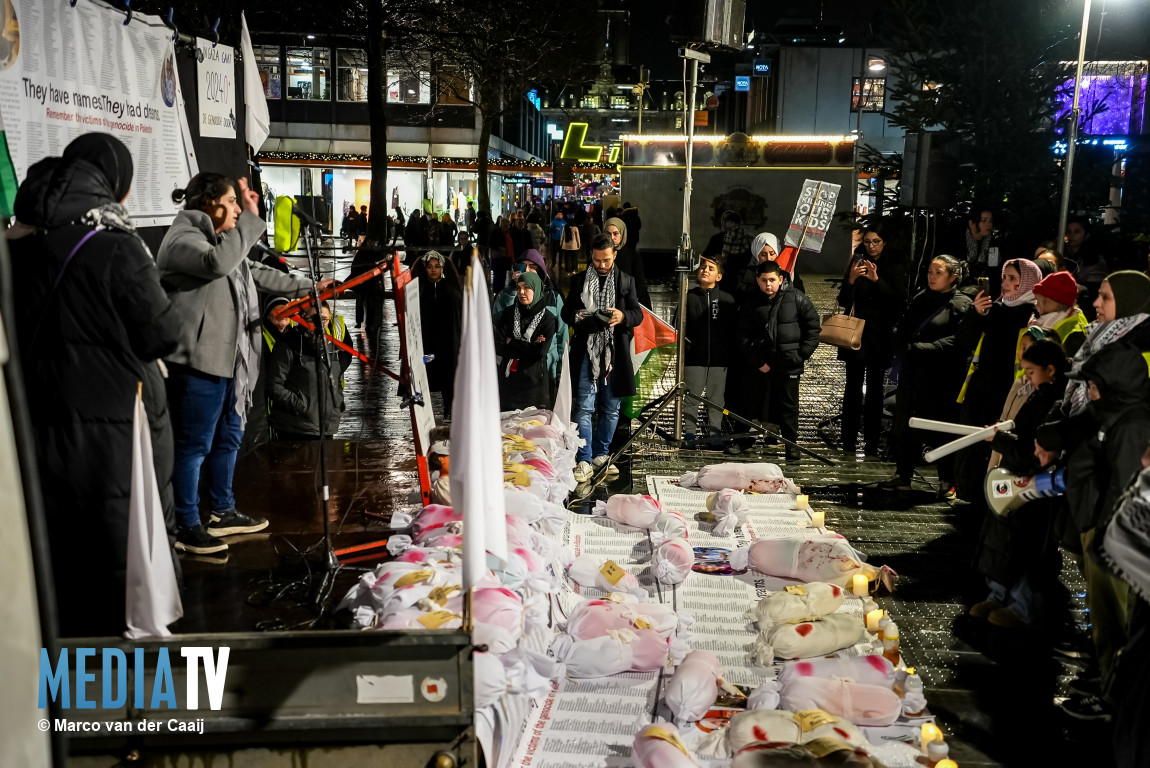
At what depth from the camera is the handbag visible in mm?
8695

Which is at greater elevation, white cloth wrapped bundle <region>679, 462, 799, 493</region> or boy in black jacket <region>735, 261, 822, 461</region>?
boy in black jacket <region>735, 261, 822, 461</region>

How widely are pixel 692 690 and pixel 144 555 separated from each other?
2298mm

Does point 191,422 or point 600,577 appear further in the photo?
point 600,577

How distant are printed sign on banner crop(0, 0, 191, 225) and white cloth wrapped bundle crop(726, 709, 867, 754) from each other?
4100 millimetres

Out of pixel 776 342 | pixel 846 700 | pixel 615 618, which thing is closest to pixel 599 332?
pixel 776 342

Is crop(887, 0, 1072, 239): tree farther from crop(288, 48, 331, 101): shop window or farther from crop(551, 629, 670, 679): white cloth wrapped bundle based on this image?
crop(288, 48, 331, 101): shop window

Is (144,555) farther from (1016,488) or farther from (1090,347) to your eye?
(1090,347)

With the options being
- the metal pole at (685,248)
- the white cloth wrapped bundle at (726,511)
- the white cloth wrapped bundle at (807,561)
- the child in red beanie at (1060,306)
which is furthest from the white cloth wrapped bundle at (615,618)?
the metal pole at (685,248)

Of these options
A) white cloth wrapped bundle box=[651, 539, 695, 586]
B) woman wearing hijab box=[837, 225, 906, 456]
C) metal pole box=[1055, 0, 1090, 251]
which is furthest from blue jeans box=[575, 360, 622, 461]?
metal pole box=[1055, 0, 1090, 251]

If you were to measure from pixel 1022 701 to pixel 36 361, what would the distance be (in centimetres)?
461

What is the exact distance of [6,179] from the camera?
4.45 m

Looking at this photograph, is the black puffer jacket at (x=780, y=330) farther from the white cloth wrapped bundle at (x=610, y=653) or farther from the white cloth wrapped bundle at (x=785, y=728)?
the white cloth wrapped bundle at (x=785, y=728)

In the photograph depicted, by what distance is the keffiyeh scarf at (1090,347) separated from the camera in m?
4.75

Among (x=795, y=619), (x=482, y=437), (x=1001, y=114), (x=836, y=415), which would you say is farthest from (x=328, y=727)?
(x=1001, y=114)
